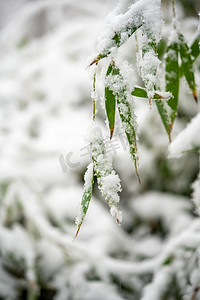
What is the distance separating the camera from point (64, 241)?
0.85m

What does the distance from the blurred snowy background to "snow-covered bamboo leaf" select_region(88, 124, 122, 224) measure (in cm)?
19

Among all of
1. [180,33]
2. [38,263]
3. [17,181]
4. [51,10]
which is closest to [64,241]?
[38,263]

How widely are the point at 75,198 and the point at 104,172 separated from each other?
710 mm

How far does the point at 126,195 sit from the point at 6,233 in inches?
21.2

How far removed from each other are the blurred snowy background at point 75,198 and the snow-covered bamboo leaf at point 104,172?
19 centimetres

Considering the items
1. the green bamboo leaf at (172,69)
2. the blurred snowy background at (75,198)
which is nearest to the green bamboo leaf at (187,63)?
the green bamboo leaf at (172,69)

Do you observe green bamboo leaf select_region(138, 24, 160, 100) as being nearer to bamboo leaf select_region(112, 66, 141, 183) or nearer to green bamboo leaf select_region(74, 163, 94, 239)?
bamboo leaf select_region(112, 66, 141, 183)

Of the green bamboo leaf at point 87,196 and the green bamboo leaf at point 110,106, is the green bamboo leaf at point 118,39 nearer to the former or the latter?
the green bamboo leaf at point 110,106

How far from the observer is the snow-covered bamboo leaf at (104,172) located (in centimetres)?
37

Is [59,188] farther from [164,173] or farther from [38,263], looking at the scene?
[164,173]

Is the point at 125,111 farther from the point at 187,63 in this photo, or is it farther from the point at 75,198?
the point at 75,198

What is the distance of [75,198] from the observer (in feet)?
3.47

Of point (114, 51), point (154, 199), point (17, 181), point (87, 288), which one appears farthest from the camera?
point (154, 199)

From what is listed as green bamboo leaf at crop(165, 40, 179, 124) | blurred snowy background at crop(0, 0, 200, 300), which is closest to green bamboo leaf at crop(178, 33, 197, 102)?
green bamboo leaf at crop(165, 40, 179, 124)
